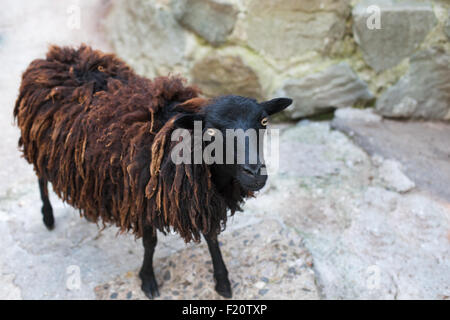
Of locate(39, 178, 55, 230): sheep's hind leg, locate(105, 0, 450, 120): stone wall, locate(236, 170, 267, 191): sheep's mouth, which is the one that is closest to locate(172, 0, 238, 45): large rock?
locate(105, 0, 450, 120): stone wall

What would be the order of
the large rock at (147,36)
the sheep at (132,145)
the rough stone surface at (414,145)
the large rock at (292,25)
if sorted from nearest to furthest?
1. the sheep at (132,145)
2. the rough stone surface at (414,145)
3. the large rock at (292,25)
4. the large rock at (147,36)

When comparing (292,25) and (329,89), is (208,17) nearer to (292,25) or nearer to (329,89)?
(292,25)

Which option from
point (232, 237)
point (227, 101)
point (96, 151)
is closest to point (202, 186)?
point (227, 101)

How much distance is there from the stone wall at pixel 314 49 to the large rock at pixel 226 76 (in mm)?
14

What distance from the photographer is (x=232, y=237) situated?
3.66 meters

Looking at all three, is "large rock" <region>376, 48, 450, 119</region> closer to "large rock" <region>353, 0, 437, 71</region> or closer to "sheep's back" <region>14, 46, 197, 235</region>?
"large rock" <region>353, 0, 437, 71</region>

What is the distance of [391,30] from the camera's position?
179 inches

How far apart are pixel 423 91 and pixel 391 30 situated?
0.80m

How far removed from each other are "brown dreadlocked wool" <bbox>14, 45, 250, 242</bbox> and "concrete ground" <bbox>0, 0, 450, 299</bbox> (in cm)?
69

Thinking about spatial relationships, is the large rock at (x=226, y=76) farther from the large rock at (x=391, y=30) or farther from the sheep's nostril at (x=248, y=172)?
the sheep's nostril at (x=248, y=172)

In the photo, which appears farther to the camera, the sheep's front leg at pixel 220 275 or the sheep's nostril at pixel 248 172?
the sheep's front leg at pixel 220 275

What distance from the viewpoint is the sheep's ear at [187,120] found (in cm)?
241

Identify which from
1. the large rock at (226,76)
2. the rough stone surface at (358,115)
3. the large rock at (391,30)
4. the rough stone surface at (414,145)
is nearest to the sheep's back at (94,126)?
the large rock at (226,76)

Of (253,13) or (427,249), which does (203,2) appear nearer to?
(253,13)
